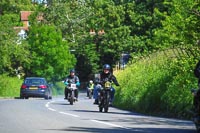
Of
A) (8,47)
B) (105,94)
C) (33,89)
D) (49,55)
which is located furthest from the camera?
(49,55)

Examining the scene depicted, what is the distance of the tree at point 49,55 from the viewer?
Result: 84.9 metres

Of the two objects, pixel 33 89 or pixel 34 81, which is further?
pixel 34 81

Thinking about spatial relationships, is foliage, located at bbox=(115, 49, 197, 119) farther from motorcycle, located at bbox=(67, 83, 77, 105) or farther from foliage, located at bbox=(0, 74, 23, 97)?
foliage, located at bbox=(0, 74, 23, 97)

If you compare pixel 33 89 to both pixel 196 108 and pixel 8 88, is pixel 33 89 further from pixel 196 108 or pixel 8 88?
pixel 196 108

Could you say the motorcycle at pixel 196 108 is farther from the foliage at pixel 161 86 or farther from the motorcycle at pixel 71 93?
the motorcycle at pixel 71 93

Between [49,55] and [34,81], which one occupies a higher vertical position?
[49,55]

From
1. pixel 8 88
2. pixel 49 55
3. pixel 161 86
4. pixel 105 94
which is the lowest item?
pixel 8 88

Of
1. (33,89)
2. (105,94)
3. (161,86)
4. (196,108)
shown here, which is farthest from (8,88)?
(196,108)

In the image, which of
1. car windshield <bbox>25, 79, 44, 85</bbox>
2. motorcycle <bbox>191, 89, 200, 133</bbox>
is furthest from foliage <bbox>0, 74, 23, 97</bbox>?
motorcycle <bbox>191, 89, 200, 133</bbox>

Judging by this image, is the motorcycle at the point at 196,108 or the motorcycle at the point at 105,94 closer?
the motorcycle at the point at 196,108

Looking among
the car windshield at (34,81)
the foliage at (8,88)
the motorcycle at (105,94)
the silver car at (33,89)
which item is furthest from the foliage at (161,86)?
the foliage at (8,88)

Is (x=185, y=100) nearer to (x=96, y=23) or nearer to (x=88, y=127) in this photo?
(x=88, y=127)

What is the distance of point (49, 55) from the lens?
86000 millimetres

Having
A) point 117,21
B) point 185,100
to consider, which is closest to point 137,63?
point 185,100
